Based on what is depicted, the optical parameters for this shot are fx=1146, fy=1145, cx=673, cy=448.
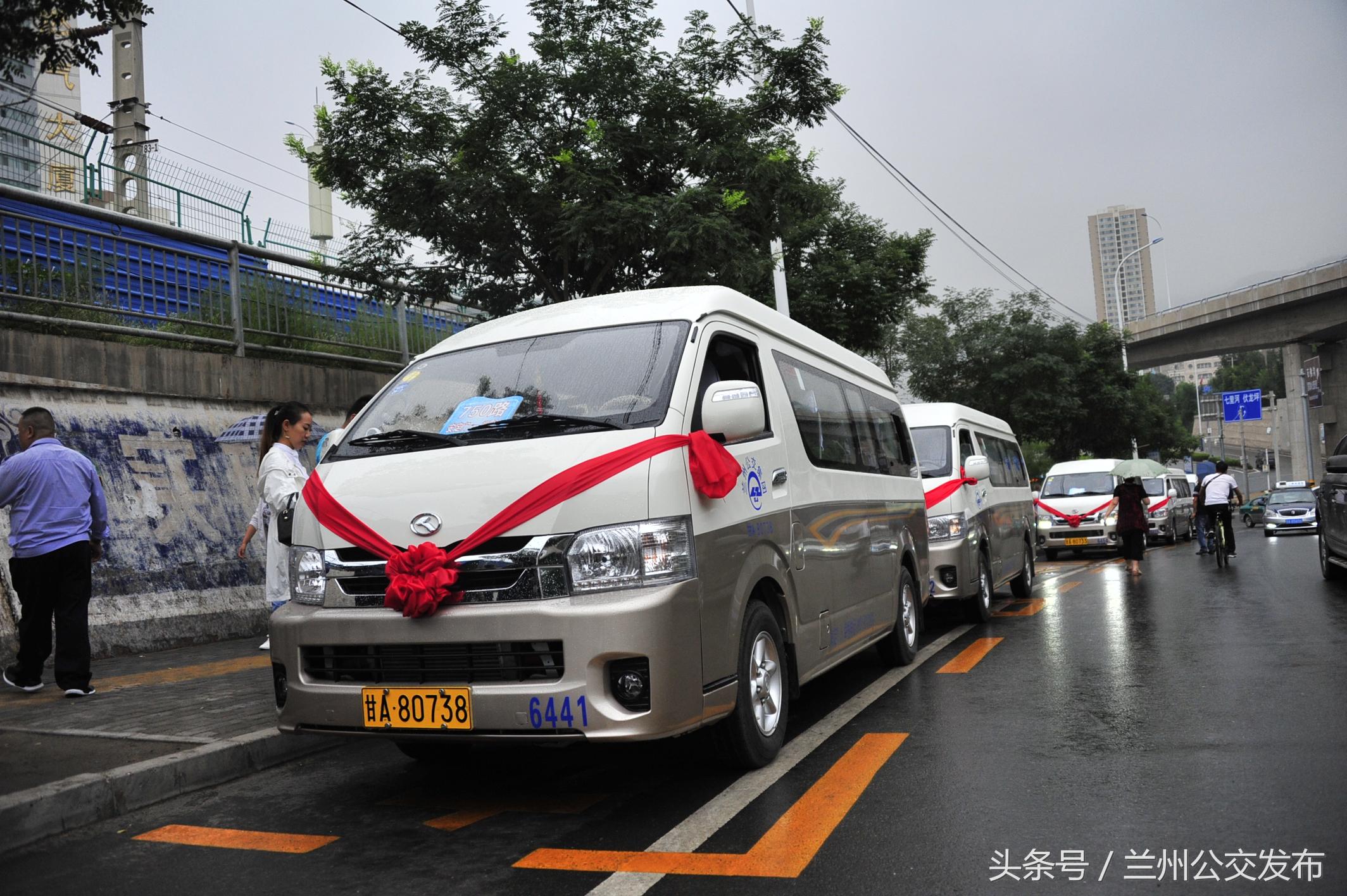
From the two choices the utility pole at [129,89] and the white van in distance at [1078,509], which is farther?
the white van in distance at [1078,509]

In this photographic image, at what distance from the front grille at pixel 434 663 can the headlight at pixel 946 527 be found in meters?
6.70

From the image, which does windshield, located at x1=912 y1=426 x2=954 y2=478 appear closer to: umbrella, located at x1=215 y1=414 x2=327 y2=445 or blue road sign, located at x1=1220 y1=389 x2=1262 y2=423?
→ umbrella, located at x1=215 y1=414 x2=327 y2=445

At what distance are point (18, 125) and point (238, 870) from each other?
33.9 feet

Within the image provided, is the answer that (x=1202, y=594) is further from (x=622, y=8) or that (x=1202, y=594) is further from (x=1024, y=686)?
(x=622, y=8)

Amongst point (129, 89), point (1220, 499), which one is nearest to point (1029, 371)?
point (1220, 499)

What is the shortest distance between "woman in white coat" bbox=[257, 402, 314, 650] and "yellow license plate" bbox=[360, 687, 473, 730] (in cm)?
375

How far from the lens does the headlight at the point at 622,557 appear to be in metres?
4.31

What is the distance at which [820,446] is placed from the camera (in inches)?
253

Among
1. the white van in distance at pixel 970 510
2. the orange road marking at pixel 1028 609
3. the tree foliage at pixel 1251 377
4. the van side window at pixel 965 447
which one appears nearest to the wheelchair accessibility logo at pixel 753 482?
the white van in distance at pixel 970 510

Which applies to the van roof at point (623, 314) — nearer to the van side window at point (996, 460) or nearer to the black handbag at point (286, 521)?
the black handbag at point (286, 521)

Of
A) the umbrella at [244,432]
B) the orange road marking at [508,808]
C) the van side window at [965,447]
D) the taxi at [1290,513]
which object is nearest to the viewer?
the orange road marking at [508,808]

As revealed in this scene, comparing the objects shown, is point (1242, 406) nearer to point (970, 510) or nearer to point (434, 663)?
point (970, 510)

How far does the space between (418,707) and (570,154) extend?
722 centimetres

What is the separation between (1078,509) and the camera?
23062mm
